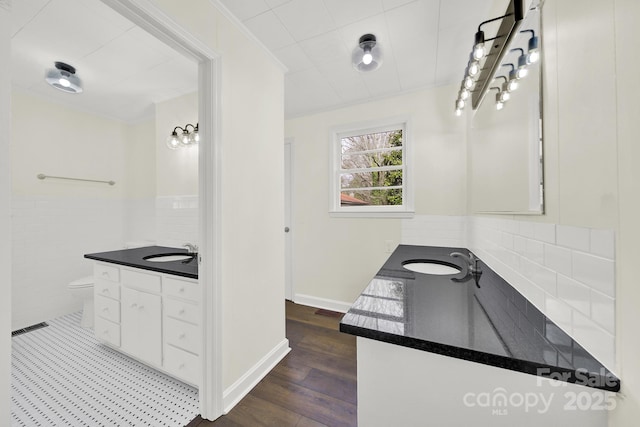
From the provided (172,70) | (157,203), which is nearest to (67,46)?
(172,70)

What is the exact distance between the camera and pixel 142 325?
1735 millimetres

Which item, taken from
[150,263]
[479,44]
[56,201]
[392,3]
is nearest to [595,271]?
[479,44]

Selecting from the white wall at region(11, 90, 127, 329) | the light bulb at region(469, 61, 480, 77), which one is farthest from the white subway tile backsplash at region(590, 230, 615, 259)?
the white wall at region(11, 90, 127, 329)

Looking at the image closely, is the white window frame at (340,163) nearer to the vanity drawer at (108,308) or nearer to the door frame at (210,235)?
the door frame at (210,235)

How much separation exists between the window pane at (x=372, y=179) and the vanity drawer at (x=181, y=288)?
75.8 inches

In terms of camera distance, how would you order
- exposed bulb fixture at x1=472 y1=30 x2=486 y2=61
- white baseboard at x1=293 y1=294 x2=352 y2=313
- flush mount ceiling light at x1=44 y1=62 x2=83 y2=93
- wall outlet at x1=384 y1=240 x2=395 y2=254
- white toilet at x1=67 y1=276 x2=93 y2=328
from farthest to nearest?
white baseboard at x1=293 y1=294 x2=352 y2=313, wall outlet at x1=384 y1=240 x2=395 y2=254, white toilet at x1=67 y1=276 x2=93 y2=328, flush mount ceiling light at x1=44 y1=62 x2=83 y2=93, exposed bulb fixture at x1=472 y1=30 x2=486 y2=61

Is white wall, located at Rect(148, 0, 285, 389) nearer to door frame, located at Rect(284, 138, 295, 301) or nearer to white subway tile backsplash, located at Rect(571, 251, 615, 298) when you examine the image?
door frame, located at Rect(284, 138, 295, 301)

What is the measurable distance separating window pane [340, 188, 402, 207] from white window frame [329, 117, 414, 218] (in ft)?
0.18

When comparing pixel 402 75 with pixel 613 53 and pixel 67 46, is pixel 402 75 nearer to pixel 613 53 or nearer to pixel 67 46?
pixel 613 53

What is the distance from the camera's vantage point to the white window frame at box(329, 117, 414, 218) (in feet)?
7.95

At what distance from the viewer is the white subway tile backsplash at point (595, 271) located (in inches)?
21.0

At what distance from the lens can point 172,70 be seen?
213 cm

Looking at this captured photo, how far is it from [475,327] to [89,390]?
242 centimetres

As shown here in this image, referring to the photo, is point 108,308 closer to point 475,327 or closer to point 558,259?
point 475,327
